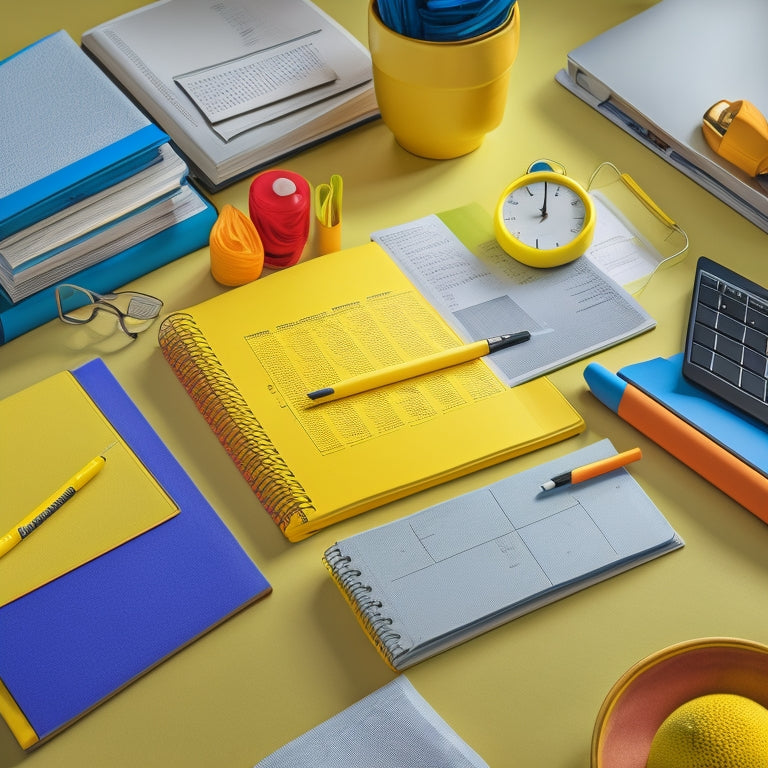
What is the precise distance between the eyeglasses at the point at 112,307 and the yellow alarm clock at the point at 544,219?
1.40 ft

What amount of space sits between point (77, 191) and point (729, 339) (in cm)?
73

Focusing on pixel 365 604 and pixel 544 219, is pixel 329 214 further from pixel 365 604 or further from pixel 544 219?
pixel 365 604

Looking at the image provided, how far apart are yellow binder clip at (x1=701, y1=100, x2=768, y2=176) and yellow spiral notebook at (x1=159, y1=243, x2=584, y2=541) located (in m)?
0.43

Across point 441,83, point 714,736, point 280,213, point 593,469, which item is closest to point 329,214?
point 280,213

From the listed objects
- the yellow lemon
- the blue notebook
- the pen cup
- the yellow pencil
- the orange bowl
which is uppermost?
the pen cup

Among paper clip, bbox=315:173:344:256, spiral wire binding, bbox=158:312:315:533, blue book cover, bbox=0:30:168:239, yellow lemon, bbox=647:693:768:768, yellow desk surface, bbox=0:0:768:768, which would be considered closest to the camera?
yellow lemon, bbox=647:693:768:768

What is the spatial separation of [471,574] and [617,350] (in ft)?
1.16

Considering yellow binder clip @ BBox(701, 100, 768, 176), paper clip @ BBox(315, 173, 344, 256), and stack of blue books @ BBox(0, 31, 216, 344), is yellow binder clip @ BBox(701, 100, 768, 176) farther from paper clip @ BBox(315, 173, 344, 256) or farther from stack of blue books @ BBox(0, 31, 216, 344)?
stack of blue books @ BBox(0, 31, 216, 344)

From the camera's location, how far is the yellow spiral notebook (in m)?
0.95

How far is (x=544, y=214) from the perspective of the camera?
1.18 meters

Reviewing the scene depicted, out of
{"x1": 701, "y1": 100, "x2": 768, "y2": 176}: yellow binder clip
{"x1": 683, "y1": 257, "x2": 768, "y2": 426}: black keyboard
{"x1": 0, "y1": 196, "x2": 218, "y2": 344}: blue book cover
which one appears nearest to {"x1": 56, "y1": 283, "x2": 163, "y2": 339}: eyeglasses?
{"x1": 0, "y1": 196, "x2": 218, "y2": 344}: blue book cover

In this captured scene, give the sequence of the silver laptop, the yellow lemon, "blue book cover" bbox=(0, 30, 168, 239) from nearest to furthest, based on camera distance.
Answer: the yellow lemon < "blue book cover" bbox=(0, 30, 168, 239) < the silver laptop

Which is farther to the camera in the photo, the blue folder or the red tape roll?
the red tape roll

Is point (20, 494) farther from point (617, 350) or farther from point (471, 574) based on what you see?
point (617, 350)
